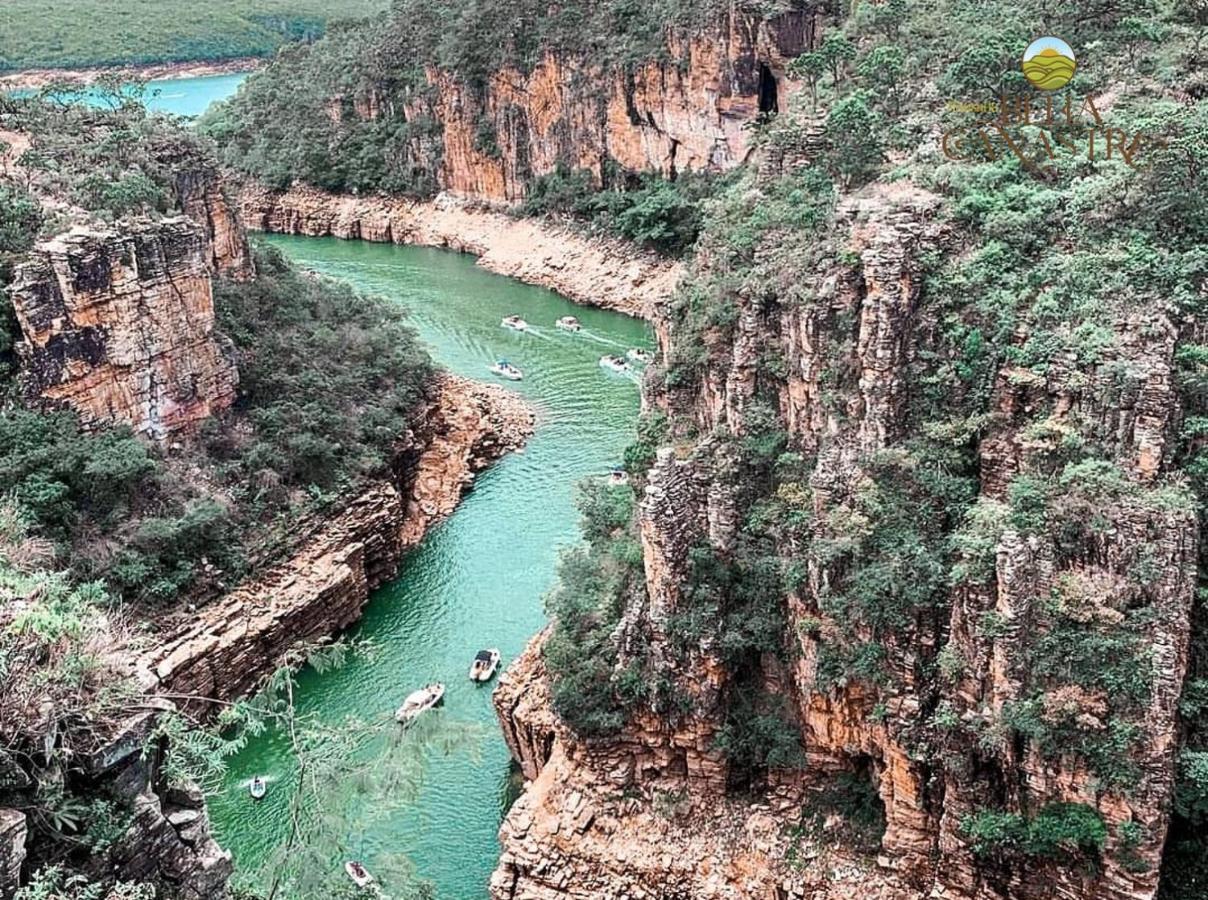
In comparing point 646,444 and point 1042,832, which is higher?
point 646,444

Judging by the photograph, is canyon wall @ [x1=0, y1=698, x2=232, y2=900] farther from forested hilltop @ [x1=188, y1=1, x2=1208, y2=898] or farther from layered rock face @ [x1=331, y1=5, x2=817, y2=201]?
layered rock face @ [x1=331, y1=5, x2=817, y2=201]

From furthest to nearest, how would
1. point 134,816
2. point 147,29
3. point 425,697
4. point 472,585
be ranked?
1. point 147,29
2. point 472,585
3. point 425,697
4. point 134,816

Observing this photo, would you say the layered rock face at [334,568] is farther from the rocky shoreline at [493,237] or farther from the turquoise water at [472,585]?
the rocky shoreline at [493,237]

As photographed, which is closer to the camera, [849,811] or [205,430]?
[849,811]

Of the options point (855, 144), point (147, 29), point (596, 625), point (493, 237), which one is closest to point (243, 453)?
point (596, 625)

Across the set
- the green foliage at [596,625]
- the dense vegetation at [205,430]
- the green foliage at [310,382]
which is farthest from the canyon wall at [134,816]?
the green foliage at [310,382]

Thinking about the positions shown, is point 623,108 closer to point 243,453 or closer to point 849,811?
point 243,453
